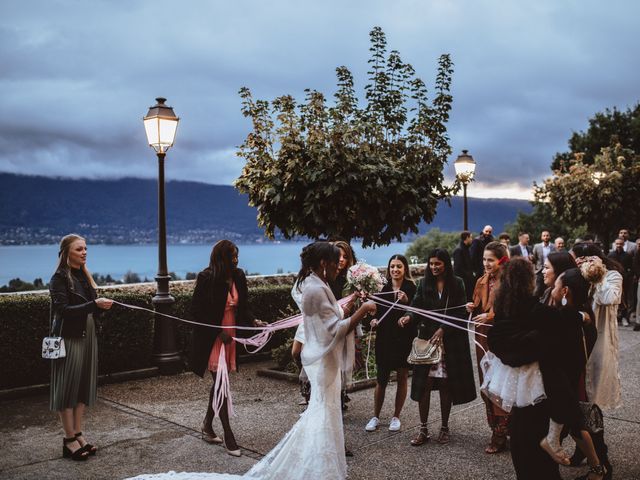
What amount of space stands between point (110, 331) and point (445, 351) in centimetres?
516

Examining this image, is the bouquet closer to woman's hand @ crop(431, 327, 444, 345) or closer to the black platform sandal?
woman's hand @ crop(431, 327, 444, 345)

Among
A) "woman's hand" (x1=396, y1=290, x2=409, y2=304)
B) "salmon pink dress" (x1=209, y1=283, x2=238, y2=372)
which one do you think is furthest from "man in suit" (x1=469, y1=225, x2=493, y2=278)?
"salmon pink dress" (x1=209, y1=283, x2=238, y2=372)

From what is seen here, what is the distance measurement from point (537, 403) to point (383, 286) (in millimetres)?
2712

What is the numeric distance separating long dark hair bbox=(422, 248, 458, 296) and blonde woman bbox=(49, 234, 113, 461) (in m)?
3.03

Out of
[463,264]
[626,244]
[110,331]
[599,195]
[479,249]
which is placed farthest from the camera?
[599,195]

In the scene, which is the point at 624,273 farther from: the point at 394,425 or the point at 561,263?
the point at 561,263

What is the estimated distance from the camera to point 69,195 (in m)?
30.3

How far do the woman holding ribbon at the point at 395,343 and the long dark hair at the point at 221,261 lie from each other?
1.60 metres

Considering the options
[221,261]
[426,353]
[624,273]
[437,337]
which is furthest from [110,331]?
[624,273]

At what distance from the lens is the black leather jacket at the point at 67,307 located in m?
5.61

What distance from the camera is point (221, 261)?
19.0ft

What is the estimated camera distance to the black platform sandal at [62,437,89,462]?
18.2 ft

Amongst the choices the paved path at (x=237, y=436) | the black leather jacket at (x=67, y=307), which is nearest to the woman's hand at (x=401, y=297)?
the paved path at (x=237, y=436)

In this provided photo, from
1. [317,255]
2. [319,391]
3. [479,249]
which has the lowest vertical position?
[319,391]
